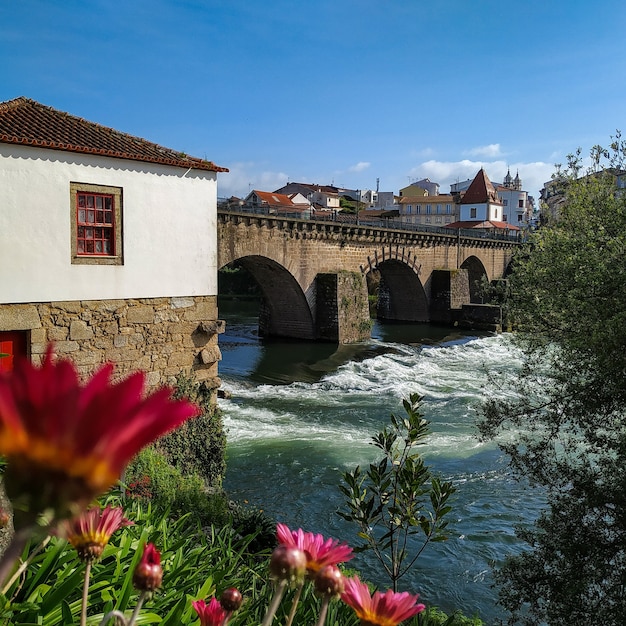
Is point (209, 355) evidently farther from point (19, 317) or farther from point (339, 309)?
point (339, 309)

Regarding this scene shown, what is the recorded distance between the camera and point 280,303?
1266 inches

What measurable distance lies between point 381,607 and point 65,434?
1.24m

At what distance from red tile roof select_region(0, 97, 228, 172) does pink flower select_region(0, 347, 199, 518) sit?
9.25 metres

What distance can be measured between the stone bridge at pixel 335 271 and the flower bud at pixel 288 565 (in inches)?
930

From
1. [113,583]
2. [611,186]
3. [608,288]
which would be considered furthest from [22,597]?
[611,186]

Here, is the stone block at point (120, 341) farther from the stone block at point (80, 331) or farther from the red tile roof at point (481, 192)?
the red tile roof at point (481, 192)

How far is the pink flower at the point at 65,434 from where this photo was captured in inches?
31.5

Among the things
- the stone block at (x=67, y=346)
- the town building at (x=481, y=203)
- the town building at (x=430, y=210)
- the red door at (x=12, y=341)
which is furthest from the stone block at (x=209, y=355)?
the town building at (x=430, y=210)

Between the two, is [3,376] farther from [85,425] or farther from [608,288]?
[608,288]

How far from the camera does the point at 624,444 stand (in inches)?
253

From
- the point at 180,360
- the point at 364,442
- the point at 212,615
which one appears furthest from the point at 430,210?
the point at 212,615

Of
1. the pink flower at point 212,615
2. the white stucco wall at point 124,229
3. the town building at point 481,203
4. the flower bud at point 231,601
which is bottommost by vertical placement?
the pink flower at point 212,615

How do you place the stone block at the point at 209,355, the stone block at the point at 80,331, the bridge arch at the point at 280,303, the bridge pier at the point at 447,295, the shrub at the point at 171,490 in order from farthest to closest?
the bridge pier at the point at 447,295 → the bridge arch at the point at 280,303 → the stone block at the point at 209,355 → the stone block at the point at 80,331 → the shrub at the point at 171,490

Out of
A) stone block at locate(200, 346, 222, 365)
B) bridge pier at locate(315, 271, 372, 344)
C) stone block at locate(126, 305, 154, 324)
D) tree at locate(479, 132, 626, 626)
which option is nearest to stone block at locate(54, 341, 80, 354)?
stone block at locate(126, 305, 154, 324)
